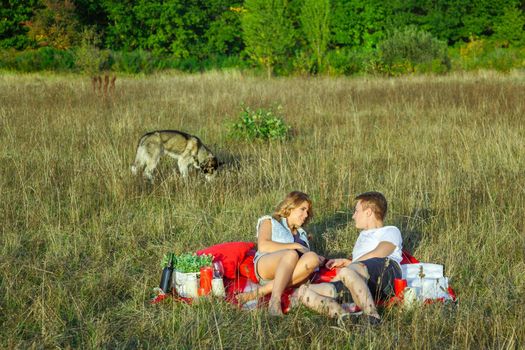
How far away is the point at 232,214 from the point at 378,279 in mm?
2277

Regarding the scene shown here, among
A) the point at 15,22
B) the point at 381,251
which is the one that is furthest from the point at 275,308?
the point at 15,22

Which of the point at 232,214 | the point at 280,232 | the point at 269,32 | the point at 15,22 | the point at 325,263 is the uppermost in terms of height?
the point at 15,22

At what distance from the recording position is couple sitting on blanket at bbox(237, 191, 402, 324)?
4340mm

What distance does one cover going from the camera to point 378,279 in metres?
4.55

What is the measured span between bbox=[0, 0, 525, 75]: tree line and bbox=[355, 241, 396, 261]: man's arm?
18643 millimetres

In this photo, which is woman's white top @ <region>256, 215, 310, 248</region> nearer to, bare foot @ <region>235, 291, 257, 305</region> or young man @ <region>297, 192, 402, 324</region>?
young man @ <region>297, 192, 402, 324</region>

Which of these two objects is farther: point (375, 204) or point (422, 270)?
point (375, 204)

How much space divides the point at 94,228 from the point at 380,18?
36.6 m

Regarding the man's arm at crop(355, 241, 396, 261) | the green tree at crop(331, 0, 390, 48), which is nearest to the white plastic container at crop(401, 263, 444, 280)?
the man's arm at crop(355, 241, 396, 261)

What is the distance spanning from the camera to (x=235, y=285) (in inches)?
196

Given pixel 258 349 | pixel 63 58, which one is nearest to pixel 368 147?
pixel 258 349

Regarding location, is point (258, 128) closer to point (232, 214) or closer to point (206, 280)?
point (232, 214)

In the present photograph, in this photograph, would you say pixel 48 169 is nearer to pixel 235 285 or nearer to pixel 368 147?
pixel 235 285

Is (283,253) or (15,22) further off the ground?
(15,22)
